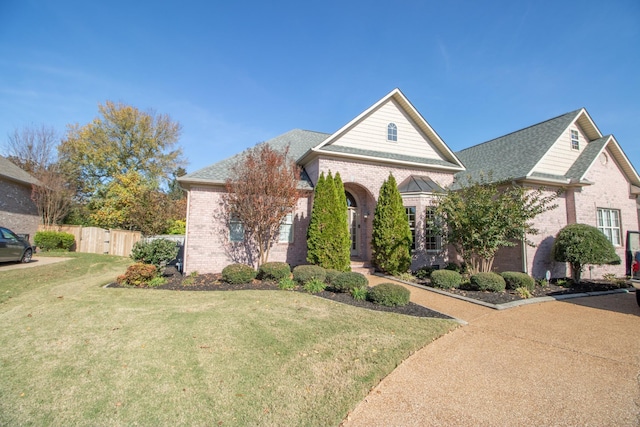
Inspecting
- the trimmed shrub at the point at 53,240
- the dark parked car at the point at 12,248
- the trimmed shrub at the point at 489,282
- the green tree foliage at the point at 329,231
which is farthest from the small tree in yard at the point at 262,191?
the trimmed shrub at the point at 53,240

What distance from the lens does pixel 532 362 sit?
4523 millimetres

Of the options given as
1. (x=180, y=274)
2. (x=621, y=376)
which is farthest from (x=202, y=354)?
(x=180, y=274)

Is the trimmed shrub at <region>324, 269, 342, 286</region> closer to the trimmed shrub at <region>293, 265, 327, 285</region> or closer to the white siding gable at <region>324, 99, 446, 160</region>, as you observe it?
the trimmed shrub at <region>293, 265, 327, 285</region>

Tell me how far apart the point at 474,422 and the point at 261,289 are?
6.88 metres

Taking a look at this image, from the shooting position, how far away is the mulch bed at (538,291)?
841 centimetres

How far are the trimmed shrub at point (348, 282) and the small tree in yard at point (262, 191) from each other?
11.6 feet

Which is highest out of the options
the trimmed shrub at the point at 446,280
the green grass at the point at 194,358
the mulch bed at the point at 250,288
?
the trimmed shrub at the point at 446,280

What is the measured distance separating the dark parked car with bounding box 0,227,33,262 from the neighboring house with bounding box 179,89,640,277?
7.74 m

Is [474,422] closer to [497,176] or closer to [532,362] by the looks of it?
[532,362]

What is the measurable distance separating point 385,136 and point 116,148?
28090 mm

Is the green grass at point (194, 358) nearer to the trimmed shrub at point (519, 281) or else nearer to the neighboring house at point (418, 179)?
the trimmed shrub at point (519, 281)

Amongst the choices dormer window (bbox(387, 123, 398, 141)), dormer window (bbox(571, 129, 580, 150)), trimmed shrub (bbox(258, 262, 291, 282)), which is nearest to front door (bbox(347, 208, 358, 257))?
dormer window (bbox(387, 123, 398, 141))

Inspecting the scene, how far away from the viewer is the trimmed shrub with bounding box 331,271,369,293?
8477 millimetres

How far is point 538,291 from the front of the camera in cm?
990
